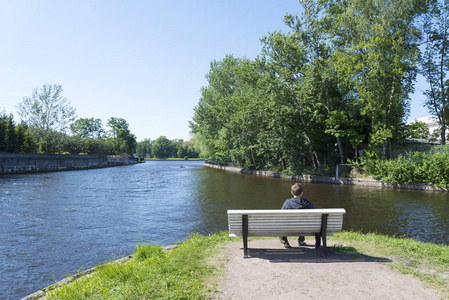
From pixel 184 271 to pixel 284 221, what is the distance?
199cm

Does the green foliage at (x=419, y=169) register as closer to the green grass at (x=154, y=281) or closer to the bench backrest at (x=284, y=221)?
the bench backrest at (x=284, y=221)

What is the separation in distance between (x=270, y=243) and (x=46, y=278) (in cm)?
507

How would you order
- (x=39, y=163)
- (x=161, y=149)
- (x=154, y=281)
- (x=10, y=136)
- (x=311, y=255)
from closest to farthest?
(x=154, y=281) < (x=311, y=255) < (x=10, y=136) < (x=39, y=163) < (x=161, y=149)

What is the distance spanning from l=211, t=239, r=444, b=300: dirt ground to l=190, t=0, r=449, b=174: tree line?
22447 mm

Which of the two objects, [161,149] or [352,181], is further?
[161,149]

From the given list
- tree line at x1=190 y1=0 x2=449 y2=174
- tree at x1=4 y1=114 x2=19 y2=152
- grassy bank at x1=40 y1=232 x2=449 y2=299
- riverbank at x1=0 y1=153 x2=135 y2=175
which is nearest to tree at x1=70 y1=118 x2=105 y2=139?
riverbank at x1=0 y1=153 x2=135 y2=175

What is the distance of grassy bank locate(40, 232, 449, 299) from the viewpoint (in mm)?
4117

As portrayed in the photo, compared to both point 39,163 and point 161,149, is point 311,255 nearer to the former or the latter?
point 39,163

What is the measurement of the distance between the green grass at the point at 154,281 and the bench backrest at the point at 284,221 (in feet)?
3.11

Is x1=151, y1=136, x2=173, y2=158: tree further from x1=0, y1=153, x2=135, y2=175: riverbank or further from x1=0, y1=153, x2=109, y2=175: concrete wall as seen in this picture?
x1=0, y1=153, x2=109, y2=175: concrete wall

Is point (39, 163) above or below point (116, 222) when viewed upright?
above

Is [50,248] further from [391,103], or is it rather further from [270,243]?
[391,103]

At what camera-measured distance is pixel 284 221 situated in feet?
18.0

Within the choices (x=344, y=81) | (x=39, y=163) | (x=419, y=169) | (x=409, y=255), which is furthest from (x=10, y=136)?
(x=409, y=255)
